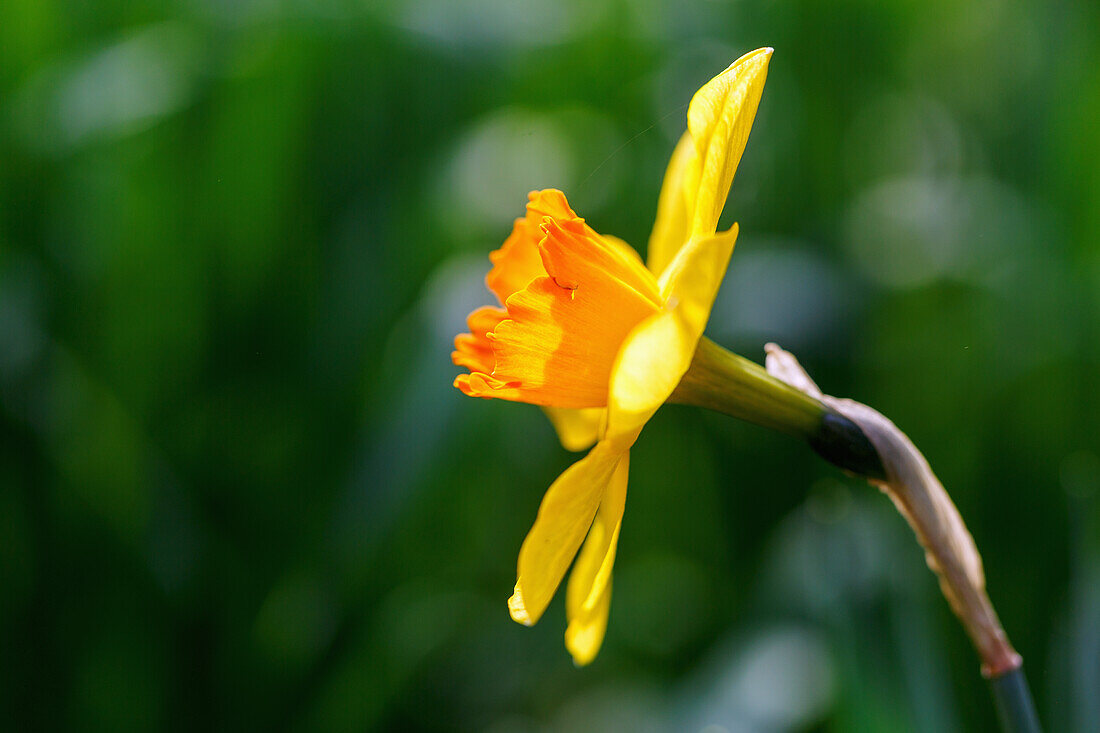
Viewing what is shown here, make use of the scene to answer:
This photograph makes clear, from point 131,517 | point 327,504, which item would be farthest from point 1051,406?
point 131,517

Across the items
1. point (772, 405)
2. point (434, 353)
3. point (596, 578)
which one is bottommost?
point (434, 353)

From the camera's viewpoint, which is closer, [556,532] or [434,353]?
[556,532]

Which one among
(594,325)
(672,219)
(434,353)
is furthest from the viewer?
(434,353)

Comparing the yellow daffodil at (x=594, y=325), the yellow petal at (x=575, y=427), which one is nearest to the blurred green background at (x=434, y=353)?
the yellow petal at (x=575, y=427)

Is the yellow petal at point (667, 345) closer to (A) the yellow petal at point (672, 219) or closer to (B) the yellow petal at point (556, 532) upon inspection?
(B) the yellow petal at point (556, 532)

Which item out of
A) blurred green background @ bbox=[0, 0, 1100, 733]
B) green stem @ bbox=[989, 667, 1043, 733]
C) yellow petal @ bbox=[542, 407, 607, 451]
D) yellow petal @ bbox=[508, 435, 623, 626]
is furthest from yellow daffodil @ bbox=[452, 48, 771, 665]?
blurred green background @ bbox=[0, 0, 1100, 733]

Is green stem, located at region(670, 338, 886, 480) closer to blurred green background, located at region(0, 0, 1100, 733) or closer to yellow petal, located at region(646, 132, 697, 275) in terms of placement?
yellow petal, located at region(646, 132, 697, 275)

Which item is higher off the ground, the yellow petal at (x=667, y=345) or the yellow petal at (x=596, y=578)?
the yellow petal at (x=667, y=345)

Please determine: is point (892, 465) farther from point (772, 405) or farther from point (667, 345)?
point (667, 345)

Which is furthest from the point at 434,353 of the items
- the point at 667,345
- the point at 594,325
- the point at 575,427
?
the point at 667,345
